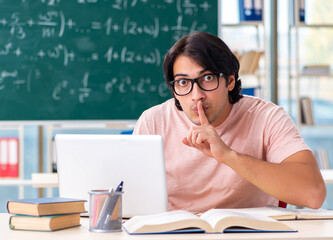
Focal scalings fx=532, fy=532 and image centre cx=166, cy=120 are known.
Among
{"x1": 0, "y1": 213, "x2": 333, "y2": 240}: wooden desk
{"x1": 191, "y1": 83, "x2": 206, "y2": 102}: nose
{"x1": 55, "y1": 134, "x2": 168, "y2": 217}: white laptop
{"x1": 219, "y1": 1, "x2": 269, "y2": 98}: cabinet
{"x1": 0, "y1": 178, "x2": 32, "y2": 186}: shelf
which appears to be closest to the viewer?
{"x1": 0, "y1": 213, "x2": 333, "y2": 240}: wooden desk

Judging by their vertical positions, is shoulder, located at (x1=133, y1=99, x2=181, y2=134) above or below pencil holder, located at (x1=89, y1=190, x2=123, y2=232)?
above

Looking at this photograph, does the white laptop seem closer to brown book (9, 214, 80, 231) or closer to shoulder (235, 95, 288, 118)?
brown book (9, 214, 80, 231)

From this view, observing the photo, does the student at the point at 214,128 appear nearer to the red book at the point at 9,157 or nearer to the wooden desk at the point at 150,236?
the wooden desk at the point at 150,236

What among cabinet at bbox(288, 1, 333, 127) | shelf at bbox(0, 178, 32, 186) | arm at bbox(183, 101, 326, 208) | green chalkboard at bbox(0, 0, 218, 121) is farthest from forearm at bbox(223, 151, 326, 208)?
cabinet at bbox(288, 1, 333, 127)

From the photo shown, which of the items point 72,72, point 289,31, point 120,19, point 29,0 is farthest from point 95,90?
point 289,31

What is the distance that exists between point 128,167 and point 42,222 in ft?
0.89

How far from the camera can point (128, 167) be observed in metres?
1.46

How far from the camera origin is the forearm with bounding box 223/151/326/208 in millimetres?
1689

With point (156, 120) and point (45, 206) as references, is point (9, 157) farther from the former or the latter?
point (45, 206)

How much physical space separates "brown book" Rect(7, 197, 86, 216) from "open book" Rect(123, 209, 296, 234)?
0.15 metres

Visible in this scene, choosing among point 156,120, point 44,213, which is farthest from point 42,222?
point 156,120

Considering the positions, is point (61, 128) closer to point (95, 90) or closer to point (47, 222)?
point (95, 90)

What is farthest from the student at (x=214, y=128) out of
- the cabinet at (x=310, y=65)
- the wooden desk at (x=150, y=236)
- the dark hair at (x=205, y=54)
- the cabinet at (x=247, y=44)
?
the cabinet at (x=310, y=65)

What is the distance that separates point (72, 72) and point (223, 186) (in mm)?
2213
